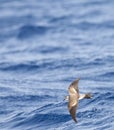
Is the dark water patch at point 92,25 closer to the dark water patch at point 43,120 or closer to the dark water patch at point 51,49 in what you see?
the dark water patch at point 51,49

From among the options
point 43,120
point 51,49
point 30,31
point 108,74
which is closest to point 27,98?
point 43,120

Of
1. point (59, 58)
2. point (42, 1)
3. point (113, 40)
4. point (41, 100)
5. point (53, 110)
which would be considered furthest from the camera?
point (42, 1)

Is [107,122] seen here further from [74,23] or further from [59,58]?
[74,23]

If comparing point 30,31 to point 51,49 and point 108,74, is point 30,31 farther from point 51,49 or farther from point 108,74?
point 108,74

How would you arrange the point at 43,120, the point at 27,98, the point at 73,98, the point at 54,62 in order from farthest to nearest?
the point at 54,62, the point at 27,98, the point at 43,120, the point at 73,98

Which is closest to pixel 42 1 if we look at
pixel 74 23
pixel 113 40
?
pixel 74 23

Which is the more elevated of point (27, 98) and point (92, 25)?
point (92, 25)

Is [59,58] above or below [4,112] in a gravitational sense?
above

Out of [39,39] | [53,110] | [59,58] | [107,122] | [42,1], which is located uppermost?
[42,1]
